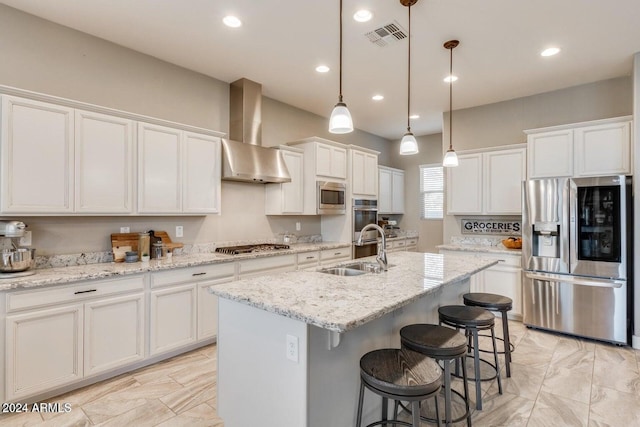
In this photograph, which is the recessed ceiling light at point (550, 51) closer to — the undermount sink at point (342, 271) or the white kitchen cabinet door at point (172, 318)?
the undermount sink at point (342, 271)

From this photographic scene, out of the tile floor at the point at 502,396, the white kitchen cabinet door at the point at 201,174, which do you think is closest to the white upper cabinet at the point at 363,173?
the white kitchen cabinet door at the point at 201,174

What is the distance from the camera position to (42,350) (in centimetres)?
244

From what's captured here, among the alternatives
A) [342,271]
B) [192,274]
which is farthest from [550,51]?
[192,274]

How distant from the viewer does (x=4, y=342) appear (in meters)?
2.28

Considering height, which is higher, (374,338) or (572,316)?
(374,338)

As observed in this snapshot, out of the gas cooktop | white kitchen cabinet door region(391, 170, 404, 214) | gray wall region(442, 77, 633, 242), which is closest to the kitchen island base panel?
the gas cooktop

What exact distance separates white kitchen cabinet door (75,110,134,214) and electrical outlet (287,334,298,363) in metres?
2.25

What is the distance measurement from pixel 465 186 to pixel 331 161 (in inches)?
79.7

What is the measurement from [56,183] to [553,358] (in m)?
4.70

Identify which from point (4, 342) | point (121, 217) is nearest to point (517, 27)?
point (121, 217)

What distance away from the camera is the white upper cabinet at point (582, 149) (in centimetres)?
372

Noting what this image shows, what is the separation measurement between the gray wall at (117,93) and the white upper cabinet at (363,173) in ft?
4.26

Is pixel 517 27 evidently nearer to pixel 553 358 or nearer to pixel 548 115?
pixel 548 115

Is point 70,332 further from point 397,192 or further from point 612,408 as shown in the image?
point 397,192
